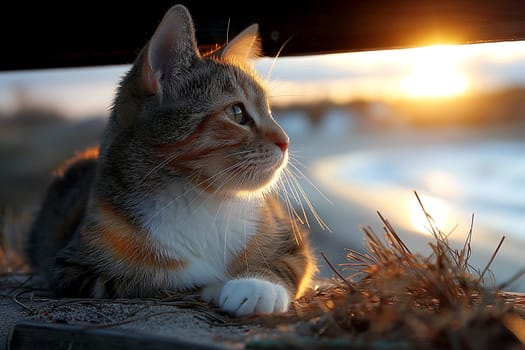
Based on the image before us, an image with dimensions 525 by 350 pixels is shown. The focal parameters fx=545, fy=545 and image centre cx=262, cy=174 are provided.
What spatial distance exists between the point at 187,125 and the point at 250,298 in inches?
23.5

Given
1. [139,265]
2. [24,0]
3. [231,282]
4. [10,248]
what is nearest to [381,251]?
[231,282]

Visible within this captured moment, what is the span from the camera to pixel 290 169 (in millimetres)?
2047

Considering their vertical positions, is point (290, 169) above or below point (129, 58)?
below

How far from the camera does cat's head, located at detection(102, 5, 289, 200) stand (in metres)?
1.78

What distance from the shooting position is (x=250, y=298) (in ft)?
5.18

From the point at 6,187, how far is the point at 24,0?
204 inches

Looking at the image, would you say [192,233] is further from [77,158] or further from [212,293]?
[77,158]

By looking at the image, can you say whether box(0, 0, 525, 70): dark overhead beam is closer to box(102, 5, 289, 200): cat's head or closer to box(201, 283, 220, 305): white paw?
box(102, 5, 289, 200): cat's head

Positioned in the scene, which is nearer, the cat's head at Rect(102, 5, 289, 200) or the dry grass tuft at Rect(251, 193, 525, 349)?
the dry grass tuft at Rect(251, 193, 525, 349)

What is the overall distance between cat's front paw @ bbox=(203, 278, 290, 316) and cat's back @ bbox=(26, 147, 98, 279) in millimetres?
948

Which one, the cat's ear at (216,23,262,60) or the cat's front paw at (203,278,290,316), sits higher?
the cat's ear at (216,23,262,60)

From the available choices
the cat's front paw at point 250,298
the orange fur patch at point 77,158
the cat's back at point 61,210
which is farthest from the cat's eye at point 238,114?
the orange fur patch at point 77,158

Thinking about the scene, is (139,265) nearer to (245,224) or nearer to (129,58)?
(245,224)

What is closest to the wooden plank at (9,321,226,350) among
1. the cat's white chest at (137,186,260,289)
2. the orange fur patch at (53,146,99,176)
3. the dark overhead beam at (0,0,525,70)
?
the cat's white chest at (137,186,260,289)
